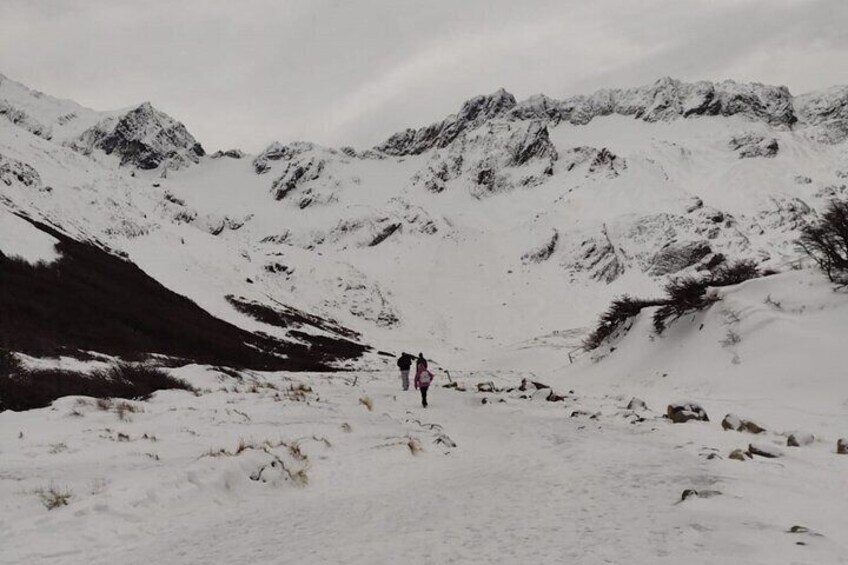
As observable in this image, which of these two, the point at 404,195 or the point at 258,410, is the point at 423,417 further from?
the point at 404,195

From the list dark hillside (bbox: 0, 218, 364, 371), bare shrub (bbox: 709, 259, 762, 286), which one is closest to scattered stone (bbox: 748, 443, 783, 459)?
bare shrub (bbox: 709, 259, 762, 286)

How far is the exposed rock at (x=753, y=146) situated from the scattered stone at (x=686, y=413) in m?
148

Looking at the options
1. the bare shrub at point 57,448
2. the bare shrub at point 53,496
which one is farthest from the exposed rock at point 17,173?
the bare shrub at point 53,496

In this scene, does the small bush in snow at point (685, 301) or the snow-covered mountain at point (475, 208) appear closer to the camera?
the small bush in snow at point (685, 301)

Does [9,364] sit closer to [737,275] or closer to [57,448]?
[57,448]

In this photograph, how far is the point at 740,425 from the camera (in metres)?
12.2

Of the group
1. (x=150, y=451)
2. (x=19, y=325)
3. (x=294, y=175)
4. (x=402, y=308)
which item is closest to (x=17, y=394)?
(x=150, y=451)

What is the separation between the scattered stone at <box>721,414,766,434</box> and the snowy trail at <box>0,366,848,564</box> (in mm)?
691

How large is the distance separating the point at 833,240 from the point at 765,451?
42.9 feet

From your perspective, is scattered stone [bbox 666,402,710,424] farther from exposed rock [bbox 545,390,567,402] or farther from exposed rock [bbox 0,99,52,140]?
exposed rock [bbox 0,99,52,140]

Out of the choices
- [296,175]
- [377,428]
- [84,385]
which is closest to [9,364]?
[84,385]

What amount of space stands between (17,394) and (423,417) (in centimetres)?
1091

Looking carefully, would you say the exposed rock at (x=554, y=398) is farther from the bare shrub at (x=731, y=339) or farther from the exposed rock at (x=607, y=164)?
the exposed rock at (x=607, y=164)

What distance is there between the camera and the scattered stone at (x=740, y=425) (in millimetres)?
11867
